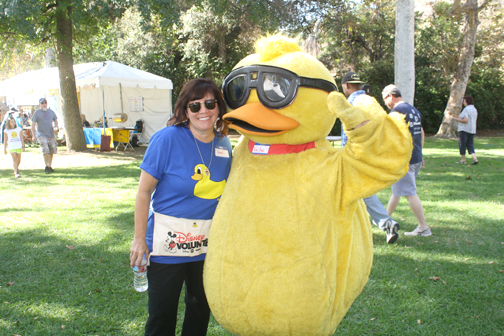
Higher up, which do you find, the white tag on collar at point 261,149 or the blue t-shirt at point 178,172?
the white tag on collar at point 261,149

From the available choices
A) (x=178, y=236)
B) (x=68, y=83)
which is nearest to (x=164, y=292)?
(x=178, y=236)

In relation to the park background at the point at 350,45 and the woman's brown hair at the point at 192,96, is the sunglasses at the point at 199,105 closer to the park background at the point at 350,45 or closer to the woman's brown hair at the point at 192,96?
the woman's brown hair at the point at 192,96

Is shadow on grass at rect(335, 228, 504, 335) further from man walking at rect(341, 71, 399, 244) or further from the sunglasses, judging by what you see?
the sunglasses

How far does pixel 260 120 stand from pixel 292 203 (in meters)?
0.44

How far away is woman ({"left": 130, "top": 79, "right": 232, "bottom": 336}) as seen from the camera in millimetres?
2145

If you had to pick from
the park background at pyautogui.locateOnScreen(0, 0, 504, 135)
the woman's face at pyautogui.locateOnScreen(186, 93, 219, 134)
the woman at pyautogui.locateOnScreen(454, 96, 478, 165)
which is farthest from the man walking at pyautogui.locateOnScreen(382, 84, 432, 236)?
the park background at pyautogui.locateOnScreen(0, 0, 504, 135)

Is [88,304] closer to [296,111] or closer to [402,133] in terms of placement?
[296,111]

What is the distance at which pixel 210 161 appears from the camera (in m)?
2.21

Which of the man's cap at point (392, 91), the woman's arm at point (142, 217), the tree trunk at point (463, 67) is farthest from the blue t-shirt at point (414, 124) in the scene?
the tree trunk at point (463, 67)

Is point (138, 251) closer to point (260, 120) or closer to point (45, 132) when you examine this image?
point (260, 120)

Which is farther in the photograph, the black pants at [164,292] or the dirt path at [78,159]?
the dirt path at [78,159]

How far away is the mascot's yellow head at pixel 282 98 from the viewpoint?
73.5 inches

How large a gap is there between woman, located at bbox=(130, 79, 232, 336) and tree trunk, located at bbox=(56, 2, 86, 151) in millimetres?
11857

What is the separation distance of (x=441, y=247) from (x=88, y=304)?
411cm
